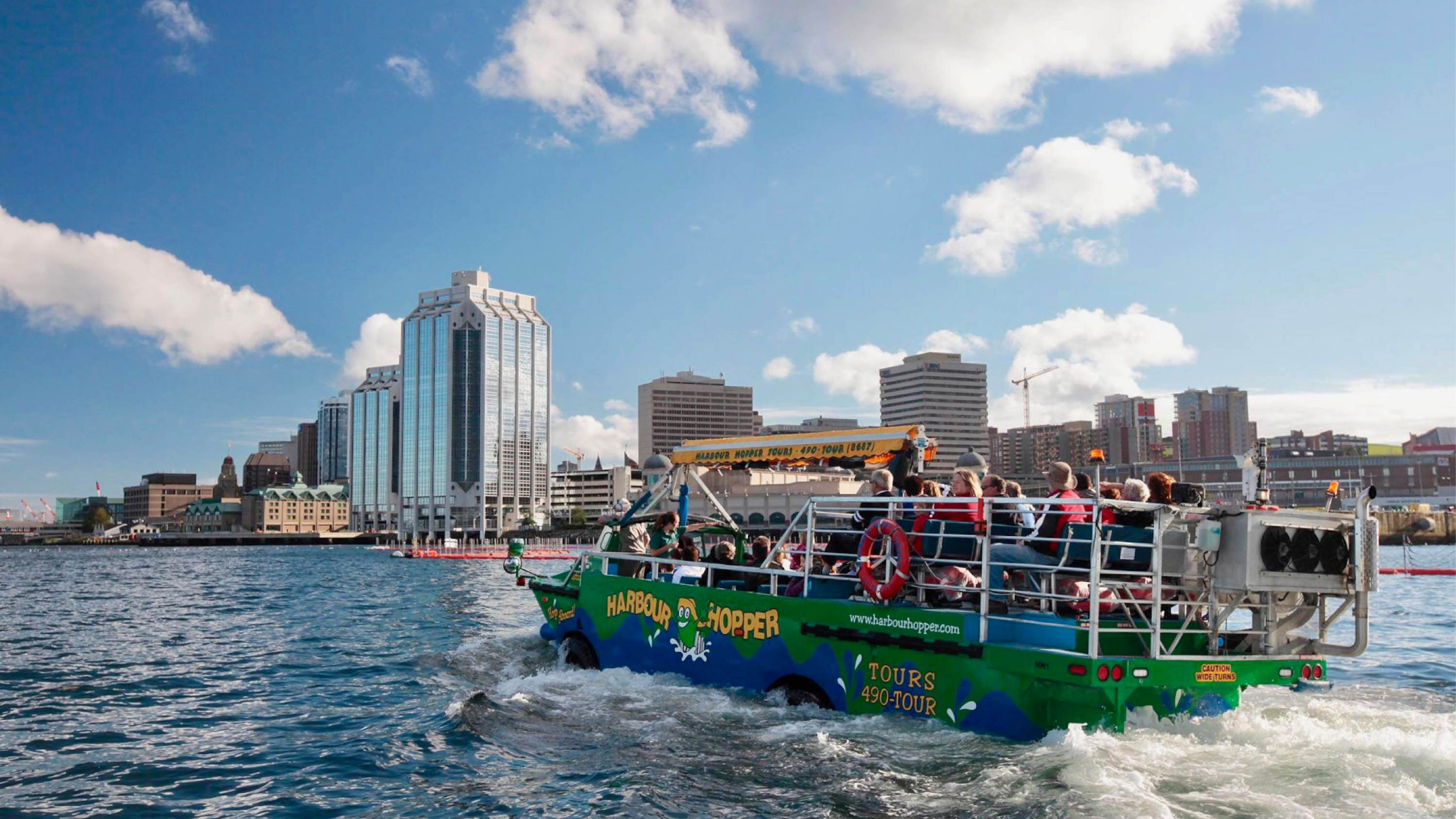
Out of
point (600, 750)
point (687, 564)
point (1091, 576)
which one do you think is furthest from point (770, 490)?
point (1091, 576)

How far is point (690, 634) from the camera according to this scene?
479 inches

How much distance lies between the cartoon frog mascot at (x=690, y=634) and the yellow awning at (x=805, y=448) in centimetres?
308

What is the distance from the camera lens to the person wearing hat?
9.07 meters

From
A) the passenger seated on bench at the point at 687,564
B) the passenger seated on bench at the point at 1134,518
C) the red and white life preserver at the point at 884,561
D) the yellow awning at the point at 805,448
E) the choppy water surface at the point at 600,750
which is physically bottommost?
the choppy water surface at the point at 600,750

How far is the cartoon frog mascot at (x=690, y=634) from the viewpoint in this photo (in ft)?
39.3

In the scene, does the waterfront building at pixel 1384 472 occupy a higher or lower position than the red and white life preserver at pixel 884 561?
lower

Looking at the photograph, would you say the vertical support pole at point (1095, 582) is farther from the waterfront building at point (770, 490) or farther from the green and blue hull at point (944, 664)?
the waterfront building at point (770, 490)

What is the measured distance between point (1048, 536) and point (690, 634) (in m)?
4.65

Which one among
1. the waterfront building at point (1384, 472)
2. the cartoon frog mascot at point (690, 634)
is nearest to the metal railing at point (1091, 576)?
the cartoon frog mascot at point (690, 634)

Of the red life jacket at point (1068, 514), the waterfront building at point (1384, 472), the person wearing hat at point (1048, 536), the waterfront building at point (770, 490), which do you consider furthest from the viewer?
the waterfront building at point (1384, 472)

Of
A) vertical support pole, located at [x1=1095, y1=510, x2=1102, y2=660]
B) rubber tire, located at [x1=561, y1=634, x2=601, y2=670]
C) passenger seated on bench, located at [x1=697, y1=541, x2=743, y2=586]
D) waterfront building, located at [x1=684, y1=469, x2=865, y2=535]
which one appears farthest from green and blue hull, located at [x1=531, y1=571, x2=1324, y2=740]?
waterfront building, located at [x1=684, y1=469, x2=865, y2=535]

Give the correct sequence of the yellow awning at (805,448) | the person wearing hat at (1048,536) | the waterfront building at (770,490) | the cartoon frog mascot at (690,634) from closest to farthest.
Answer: the person wearing hat at (1048,536), the cartoon frog mascot at (690,634), the yellow awning at (805,448), the waterfront building at (770,490)

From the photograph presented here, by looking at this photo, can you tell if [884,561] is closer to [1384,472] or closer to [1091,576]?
[1091,576]

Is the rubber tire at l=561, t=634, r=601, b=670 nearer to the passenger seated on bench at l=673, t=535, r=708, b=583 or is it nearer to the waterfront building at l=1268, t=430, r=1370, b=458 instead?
the passenger seated on bench at l=673, t=535, r=708, b=583
